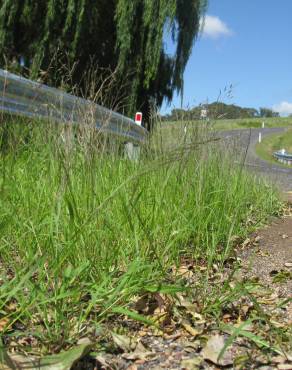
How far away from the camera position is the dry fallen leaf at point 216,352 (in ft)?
6.07

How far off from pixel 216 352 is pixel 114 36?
1191 cm

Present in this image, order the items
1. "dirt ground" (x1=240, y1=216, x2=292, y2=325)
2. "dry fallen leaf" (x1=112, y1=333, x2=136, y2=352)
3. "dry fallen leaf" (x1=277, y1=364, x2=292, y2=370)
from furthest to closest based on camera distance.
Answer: "dirt ground" (x1=240, y1=216, x2=292, y2=325) < "dry fallen leaf" (x1=112, y1=333, x2=136, y2=352) < "dry fallen leaf" (x1=277, y1=364, x2=292, y2=370)

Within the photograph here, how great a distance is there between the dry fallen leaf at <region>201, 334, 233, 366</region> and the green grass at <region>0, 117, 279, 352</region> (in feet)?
0.95

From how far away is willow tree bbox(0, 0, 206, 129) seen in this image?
1174cm

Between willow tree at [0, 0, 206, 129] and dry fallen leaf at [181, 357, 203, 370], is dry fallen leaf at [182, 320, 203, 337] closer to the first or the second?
dry fallen leaf at [181, 357, 203, 370]

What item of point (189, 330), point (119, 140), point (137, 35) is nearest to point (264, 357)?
point (189, 330)

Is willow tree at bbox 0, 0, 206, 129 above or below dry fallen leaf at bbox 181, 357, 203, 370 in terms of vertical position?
above

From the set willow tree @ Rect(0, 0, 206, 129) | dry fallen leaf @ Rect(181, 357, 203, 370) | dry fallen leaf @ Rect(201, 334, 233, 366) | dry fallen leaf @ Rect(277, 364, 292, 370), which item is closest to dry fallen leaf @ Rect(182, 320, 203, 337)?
dry fallen leaf @ Rect(201, 334, 233, 366)

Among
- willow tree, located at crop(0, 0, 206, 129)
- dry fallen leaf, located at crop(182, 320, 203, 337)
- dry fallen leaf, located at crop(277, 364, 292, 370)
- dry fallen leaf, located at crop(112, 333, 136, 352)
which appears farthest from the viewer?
willow tree, located at crop(0, 0, 206, 129)

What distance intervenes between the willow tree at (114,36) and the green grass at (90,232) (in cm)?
796

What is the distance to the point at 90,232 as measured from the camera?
2.32 metres

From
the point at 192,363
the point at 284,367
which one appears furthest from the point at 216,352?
the point at 284,367

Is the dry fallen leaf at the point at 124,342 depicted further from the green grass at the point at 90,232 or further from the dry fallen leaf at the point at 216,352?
the dry fallen leaf at the point at 216,352

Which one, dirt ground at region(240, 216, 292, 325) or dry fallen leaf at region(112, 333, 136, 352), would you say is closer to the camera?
dry fallen leaf at region(112, 333, 136, 352)
